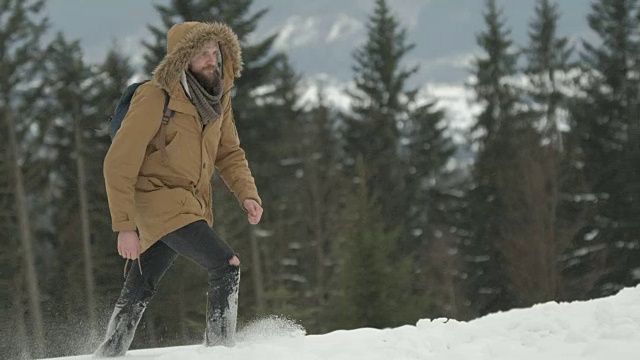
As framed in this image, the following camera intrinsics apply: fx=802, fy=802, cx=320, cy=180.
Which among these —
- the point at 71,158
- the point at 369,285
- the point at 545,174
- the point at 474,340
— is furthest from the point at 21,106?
the point at 474,340

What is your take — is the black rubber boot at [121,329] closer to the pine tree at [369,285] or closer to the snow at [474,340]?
the snow at [474,340]

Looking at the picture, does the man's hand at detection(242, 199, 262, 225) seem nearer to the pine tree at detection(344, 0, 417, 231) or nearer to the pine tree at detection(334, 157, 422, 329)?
the pine tree at detection(334, 157, 422, 329)

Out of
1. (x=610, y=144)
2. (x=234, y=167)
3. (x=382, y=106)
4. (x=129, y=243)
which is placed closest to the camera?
(x=129, y=243)

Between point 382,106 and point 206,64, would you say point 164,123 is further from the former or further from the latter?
point 382,106

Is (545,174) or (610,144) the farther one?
(610,144)

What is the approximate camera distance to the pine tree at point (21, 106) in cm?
2412

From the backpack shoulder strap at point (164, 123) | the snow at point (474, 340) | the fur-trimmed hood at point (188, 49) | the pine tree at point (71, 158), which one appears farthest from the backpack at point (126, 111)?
the pine tree at point (71, 158)

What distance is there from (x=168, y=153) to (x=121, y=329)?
3.81 feet

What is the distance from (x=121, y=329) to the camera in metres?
4.98

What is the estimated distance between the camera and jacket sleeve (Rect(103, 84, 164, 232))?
457 centimetres

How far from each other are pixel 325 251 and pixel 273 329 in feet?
100.0

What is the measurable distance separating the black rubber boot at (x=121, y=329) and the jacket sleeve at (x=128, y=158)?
25.5 inches

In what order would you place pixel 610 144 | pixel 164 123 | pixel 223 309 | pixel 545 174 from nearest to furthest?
1. pixel 164 123
2. pixel 223 309
3. pixel 545 174
4. pixel 610 144

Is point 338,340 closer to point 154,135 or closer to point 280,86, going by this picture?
point 154,135
